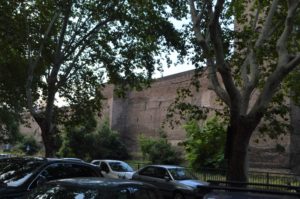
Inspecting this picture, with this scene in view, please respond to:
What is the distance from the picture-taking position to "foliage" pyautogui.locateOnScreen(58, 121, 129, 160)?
5022cm

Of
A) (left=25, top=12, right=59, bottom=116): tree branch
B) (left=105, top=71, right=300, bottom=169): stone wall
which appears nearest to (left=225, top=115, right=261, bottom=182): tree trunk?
(left=25, top=12, right=59, bottom=116): tree branch

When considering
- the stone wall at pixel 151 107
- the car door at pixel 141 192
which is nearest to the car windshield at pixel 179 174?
the car door at pixel 141 192

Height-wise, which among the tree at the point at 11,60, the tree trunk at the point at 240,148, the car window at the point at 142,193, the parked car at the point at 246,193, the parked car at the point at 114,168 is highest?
the tree at the point at 11,60

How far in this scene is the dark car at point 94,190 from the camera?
22.3ft

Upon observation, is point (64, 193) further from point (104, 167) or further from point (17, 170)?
point (104, 167)

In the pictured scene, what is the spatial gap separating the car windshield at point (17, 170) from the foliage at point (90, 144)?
37403mm

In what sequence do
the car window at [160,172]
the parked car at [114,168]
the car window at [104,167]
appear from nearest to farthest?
the car window at [160,172] < the parked car at [114,168] < the car window at [104,167]

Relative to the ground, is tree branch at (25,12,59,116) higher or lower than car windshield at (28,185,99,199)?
higher

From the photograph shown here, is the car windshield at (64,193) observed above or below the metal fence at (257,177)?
above

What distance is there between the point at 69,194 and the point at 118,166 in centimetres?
2084

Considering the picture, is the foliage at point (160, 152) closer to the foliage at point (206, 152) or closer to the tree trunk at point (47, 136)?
the foliage at point (206, 152)

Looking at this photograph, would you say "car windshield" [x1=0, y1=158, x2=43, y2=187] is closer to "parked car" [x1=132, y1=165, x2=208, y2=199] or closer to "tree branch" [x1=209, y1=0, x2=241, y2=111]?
"tree branch" [x1=209, y1=0, x2=241, y2=111]

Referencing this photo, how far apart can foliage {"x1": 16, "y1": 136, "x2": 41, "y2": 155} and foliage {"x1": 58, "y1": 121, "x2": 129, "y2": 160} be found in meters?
17.7

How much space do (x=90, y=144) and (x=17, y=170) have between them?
137ft
